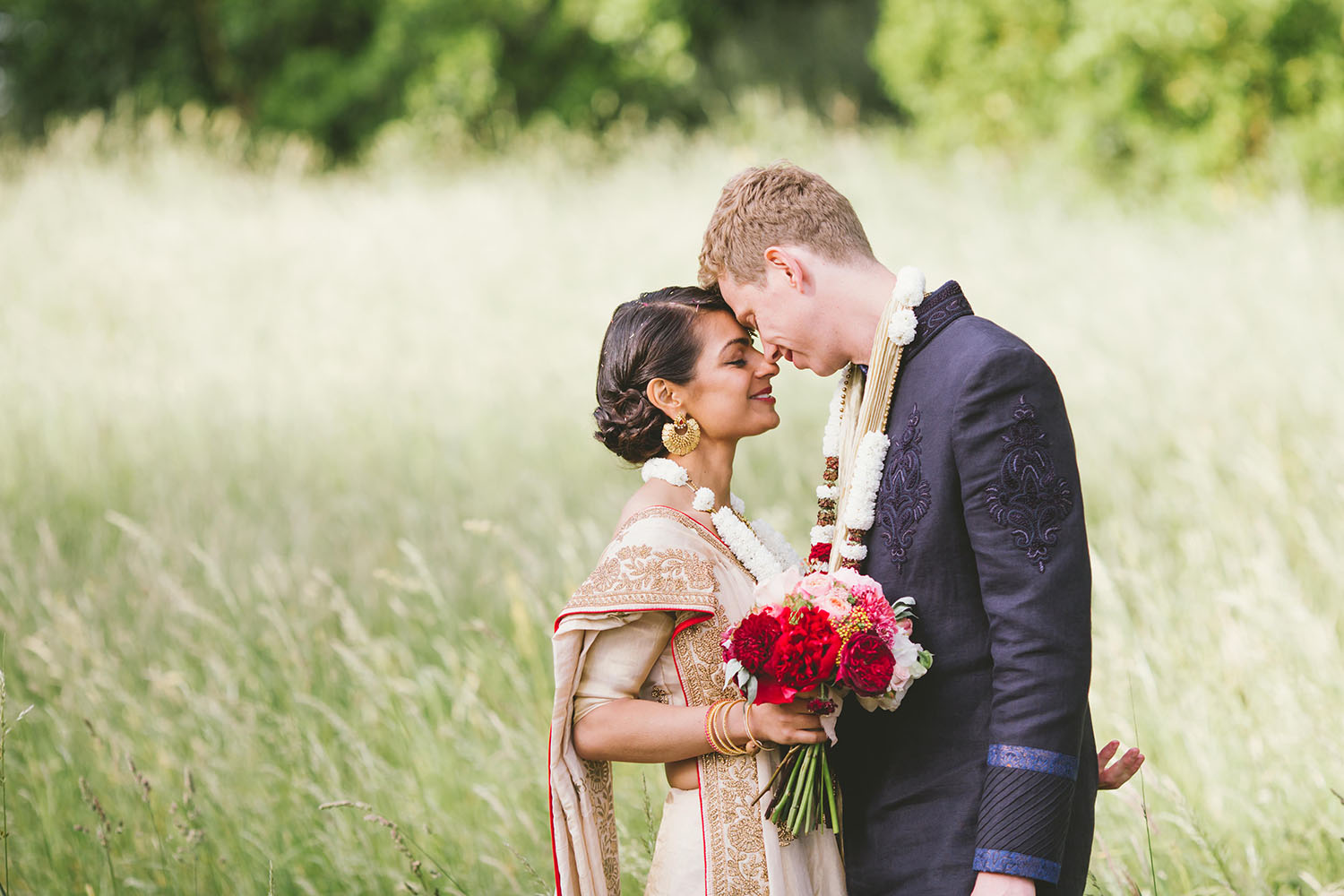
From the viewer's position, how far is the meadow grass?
11.2 feet

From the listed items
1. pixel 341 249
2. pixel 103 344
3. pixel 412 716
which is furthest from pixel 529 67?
pixel 412 716

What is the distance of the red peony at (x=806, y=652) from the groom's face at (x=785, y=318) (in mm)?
519

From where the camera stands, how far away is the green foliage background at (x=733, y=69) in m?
10.4

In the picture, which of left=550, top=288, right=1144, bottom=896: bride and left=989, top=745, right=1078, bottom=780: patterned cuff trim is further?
left=550, top=288, right=1144, bottom=896: bride

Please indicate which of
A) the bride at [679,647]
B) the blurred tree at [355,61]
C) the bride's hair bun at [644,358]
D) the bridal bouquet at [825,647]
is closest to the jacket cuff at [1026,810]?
the bridal bouquet at [825,647]

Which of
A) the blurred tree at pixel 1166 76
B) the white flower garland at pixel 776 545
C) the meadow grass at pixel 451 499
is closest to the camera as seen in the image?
the white flower garland at pixel 776 545

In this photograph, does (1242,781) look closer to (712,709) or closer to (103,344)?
(712,709)

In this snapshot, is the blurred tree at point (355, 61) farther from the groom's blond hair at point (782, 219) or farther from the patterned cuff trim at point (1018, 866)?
the patterned cuff trim at point (1018, 866)

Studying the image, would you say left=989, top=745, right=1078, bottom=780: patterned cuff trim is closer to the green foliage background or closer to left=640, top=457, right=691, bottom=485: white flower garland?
left=640, top=457, right=691, bottom=485: white flower garland

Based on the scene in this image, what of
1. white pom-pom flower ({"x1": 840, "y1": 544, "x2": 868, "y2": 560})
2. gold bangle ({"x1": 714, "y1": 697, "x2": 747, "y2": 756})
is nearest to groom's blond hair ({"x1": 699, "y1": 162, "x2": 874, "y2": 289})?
white pom-pom flower ({"x1": 840, "y1": 544, "x2": 868, "y2": 560})

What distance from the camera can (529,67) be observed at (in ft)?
53.5

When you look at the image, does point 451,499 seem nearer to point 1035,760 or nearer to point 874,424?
point 874,424

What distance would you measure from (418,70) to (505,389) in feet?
29.2

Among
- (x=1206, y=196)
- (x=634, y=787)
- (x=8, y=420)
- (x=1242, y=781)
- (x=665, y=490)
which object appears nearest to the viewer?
(x=665, y=490)
